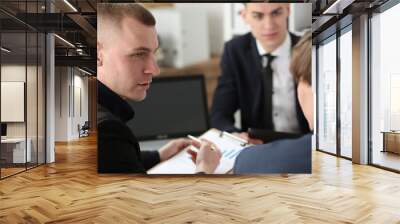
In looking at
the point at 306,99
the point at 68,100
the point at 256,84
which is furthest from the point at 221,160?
the point at 68,100

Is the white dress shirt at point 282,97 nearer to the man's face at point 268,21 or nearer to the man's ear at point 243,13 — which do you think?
the man's face at point 268,21

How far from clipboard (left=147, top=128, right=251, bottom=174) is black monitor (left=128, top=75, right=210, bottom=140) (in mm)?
204

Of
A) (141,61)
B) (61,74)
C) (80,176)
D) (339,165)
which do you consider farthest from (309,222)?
(61,74)

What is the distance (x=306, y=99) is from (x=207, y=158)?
157 cm

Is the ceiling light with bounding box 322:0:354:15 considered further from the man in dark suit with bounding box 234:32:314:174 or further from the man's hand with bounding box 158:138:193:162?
the man's hand with bounding box 158:138:193:162

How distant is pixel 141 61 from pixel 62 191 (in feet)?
6.45

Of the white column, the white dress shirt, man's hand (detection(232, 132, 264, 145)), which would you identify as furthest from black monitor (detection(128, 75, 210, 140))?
the white column

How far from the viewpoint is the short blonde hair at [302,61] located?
5.62m

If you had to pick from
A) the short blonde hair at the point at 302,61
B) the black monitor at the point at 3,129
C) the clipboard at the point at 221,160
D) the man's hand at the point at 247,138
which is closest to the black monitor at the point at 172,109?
the clipboard at the point at 221,160

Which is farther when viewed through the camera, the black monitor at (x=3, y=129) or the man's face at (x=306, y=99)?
the black monitor at (x=3, y=129)

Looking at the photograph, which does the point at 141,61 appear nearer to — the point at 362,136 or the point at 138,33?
the point at 138,33

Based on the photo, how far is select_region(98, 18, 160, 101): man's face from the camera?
5.54m

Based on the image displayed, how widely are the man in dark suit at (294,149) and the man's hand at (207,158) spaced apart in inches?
11.5

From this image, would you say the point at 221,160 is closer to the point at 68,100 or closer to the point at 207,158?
the point at 207,158
